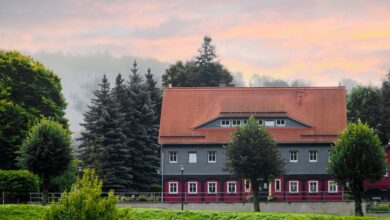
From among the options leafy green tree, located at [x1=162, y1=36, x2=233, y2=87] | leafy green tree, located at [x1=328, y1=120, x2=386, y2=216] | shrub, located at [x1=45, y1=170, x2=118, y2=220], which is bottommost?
shrub, located at [x1=45, y1=170, x2=118, y2=220]

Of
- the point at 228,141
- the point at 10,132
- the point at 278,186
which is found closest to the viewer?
the point at 10,132

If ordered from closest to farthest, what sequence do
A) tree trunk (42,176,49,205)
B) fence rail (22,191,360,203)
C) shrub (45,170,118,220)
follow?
shrub (45,170,118,220)
tree trunk (42,176,49,205)
fence rail (22,191,360,203)

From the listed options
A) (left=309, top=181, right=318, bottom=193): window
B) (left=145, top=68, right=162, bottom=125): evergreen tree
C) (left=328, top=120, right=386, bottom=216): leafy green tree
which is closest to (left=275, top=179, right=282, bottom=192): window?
(left=309, top=181, right=318, bottom=193): window

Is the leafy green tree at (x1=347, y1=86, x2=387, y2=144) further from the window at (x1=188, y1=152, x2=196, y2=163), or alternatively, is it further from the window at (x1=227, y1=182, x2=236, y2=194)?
the window at (x1=188, y1=152, x2=196, y2=163)

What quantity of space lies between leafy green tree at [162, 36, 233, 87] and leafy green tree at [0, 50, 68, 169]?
26675 mm

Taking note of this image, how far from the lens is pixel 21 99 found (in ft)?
237

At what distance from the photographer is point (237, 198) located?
232ft

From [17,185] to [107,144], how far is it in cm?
1478

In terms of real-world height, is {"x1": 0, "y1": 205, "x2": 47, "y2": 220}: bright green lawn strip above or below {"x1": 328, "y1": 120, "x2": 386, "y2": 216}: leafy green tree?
below

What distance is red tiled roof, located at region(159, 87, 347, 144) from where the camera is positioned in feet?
240

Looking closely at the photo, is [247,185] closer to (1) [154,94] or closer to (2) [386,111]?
(1) [154,94]

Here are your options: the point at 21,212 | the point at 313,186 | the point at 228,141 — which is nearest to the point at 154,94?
the point at 228,141

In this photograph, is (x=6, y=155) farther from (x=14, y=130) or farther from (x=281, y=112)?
(x=281, y=112)

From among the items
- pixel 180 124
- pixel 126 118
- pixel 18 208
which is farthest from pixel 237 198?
pixel 18 208
